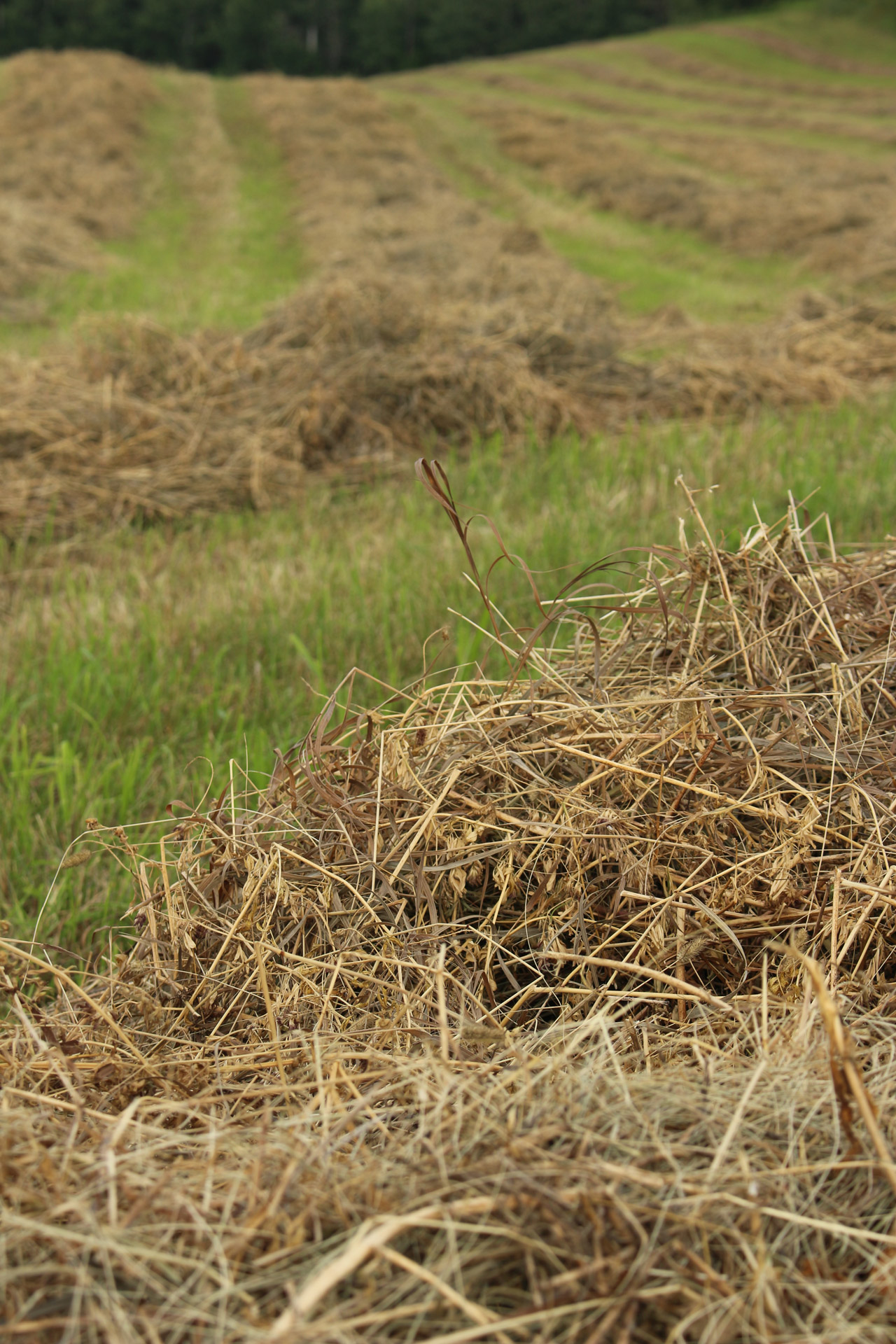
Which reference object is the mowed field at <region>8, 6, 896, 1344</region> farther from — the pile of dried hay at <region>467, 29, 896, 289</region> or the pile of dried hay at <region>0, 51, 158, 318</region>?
the pile of dried hay at <region>467, 29, 896, 289</region>

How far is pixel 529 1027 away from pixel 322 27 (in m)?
59.8

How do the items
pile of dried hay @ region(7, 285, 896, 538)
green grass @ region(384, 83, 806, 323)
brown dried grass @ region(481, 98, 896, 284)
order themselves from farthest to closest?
brown dried grass @ region(481, 98, 896, 284) → green grass @ region(384, 83, 806, 323) → pile of dried hay @ region(7, 285, 896, 538)

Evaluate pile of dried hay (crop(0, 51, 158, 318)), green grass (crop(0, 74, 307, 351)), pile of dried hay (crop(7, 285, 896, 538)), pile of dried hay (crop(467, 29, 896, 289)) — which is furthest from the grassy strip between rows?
pile of dried hay (crop(467, 29, 896, 289))

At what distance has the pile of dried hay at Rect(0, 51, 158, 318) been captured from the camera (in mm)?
10500

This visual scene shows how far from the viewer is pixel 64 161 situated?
15.5 m

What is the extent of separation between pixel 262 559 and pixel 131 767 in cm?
162

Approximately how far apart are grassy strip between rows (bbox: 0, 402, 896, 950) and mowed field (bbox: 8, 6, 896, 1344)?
0.07ft

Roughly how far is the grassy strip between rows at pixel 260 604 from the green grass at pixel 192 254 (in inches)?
160

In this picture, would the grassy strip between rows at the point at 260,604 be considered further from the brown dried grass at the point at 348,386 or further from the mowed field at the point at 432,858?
the brown dried grass at the point at 348,386

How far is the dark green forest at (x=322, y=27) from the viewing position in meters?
45.8

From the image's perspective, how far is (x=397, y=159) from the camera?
18766 mm

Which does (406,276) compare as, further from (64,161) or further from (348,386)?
(64,161)

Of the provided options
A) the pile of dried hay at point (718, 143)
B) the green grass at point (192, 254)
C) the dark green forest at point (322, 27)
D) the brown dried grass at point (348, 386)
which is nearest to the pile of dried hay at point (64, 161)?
the green grass at point (192, 254)

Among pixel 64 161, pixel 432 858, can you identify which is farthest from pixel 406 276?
pixel 64 161
